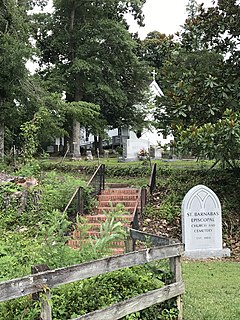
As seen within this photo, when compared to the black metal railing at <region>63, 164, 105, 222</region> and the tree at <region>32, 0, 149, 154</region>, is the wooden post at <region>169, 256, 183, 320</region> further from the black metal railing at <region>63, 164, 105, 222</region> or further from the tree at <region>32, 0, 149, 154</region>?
the tree at <region>32, 0, 149, 154</region>

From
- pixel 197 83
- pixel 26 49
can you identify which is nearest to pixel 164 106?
pixel 197 83

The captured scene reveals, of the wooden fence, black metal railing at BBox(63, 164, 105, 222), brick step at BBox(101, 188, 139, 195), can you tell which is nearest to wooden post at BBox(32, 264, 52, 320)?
the wooden fence

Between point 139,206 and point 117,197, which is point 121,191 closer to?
point 117,197

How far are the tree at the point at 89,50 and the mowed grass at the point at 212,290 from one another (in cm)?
2070

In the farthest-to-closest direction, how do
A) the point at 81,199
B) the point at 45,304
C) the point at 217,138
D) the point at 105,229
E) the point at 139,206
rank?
the point at 139,206
the point at 81,199
the point at 217,138
the point at 105,229
the point at 45,304

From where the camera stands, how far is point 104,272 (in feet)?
11.5

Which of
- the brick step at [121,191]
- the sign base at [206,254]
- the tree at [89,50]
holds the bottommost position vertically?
the sign base at [206,254]

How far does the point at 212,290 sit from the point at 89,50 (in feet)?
81.7

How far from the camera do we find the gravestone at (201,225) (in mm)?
8891

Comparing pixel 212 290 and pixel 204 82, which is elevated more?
pixel 204 82

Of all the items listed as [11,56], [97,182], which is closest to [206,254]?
[97,182]

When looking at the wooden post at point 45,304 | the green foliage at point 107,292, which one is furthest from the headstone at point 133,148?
the wooden post at point 45,304

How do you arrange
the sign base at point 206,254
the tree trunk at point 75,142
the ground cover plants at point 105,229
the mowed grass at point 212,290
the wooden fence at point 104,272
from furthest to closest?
1. the tree trunk at point 75,142
2. the sign base at point 206,254
3. the mowed grass at point 212,290
4. the ground cover plants at point 105,229
5. the wooden fence at point 104,272

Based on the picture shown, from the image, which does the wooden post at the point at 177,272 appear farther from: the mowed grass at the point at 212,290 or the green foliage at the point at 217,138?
the green foliage at the point at 217,138
